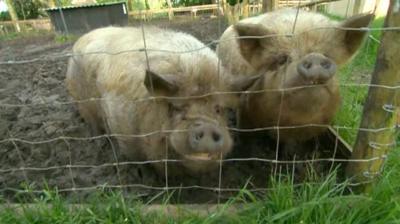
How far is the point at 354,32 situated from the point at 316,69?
0.65 metres

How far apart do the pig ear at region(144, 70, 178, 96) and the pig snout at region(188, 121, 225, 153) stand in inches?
12.9

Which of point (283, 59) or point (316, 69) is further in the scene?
point (283, 59)

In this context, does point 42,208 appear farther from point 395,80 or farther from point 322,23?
point 322,23

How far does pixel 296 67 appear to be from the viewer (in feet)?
8.60

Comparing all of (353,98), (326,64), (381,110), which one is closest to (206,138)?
(326,64)

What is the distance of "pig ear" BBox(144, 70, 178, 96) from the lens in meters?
2.53

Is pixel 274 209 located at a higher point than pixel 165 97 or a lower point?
lower

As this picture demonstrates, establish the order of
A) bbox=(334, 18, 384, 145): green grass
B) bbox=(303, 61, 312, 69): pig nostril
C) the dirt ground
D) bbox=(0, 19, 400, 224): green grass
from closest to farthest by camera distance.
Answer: bbox=(0, 19, 400, 224): green grass
bbox=(303, 61, 312, 69): pig nostril
the dirt ground
bbox=(334, 18, 384, 145): green grass

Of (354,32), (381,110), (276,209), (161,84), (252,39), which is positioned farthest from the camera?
(252,39)

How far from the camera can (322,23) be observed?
3.24m

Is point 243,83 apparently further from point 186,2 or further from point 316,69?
point 186,2

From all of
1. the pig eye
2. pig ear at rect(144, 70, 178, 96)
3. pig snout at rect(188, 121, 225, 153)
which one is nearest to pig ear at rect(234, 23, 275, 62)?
the pig eye

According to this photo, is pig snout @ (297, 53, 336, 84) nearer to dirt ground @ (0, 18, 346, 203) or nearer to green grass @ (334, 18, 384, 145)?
green grass @ (334, 18, 384, 145)

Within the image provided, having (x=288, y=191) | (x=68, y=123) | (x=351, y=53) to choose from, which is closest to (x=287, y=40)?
(x=351, y=53)
